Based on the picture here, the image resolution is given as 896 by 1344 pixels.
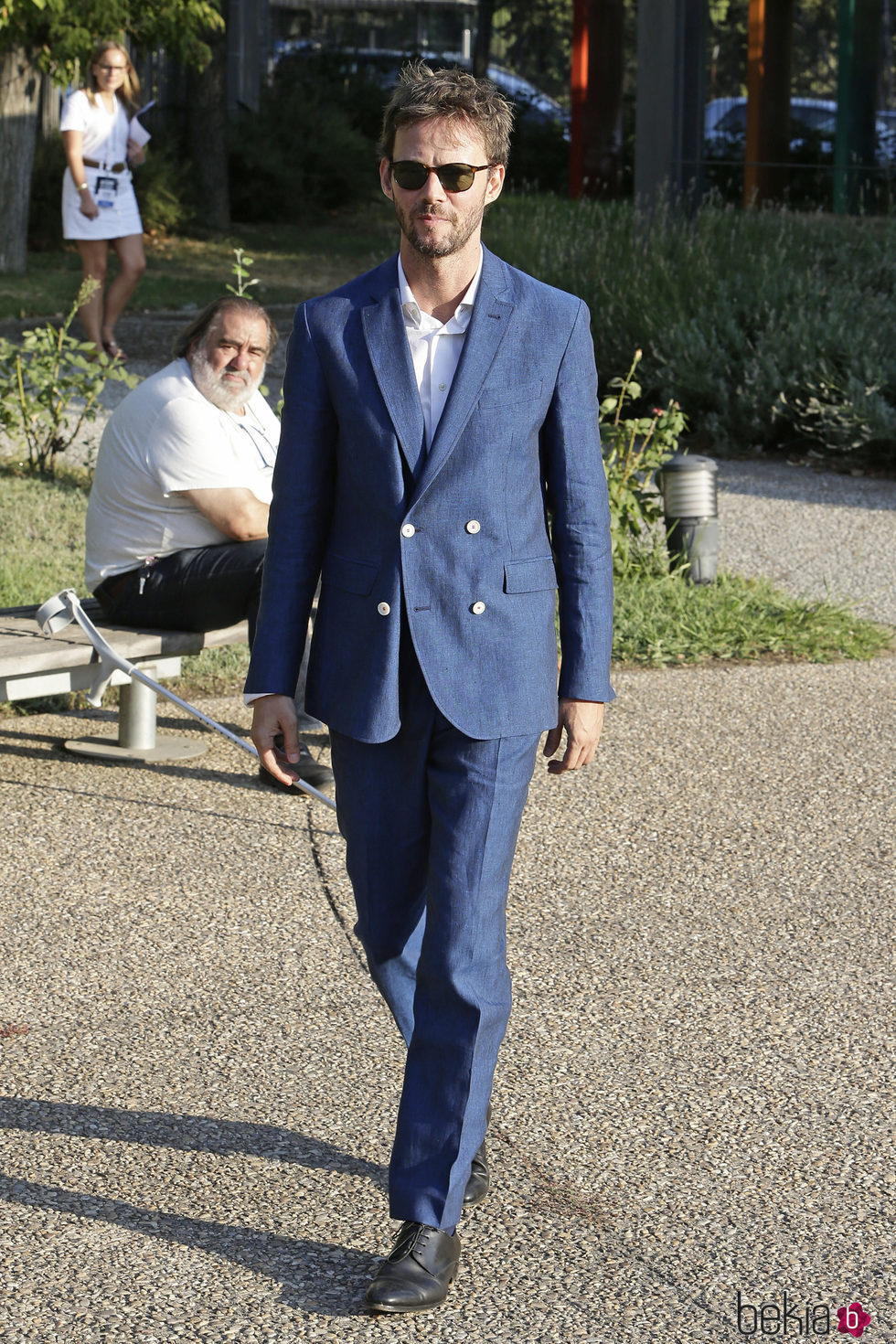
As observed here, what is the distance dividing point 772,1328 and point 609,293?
991 centimetres

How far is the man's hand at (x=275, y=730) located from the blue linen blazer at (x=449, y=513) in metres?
0.04

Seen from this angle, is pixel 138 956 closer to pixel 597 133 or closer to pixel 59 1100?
pixel 59 1100

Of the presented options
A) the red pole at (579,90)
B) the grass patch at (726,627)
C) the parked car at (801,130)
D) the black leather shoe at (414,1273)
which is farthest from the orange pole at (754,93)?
the black leather shoe at (414,1273)

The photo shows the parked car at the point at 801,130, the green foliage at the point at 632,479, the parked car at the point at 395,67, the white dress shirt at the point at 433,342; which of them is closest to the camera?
the white dress shirt at the point at 433,342

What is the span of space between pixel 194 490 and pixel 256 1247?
283cm

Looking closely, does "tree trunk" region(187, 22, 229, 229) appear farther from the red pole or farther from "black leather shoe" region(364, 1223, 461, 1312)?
"black leather shoe" region(364, 1223, 461, 1312)

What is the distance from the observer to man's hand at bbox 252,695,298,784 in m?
2.84

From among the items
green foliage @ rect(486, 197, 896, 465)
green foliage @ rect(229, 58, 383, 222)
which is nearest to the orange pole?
green foliage @ rect(486, 197, 896, 465)

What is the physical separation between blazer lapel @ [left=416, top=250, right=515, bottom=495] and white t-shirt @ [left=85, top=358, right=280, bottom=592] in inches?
102

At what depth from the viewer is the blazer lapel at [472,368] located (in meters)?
2.63

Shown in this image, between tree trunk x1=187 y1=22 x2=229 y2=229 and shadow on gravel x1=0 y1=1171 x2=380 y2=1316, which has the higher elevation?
tree trunk x1=187 y1=22 x2=229 y2=229

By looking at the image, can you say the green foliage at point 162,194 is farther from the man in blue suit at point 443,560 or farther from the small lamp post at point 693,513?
the man in blue suit at point 443,560

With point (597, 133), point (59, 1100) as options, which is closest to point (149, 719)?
point (59, 1100)

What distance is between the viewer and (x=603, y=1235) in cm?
290
